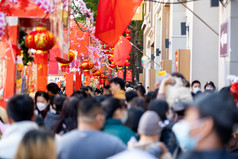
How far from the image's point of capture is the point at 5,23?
29.5ft

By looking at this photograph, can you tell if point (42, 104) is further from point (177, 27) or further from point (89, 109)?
point (177, 27)

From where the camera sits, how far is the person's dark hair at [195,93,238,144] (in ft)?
8.81

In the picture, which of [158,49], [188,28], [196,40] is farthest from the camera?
[158,49]

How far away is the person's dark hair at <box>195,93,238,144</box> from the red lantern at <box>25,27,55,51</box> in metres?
6.58

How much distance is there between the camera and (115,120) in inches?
203

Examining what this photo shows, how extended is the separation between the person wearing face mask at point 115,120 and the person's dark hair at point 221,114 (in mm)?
2351

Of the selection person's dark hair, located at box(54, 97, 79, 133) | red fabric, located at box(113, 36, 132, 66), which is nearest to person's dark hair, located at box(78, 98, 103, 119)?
person's dark hair, located at box(54, 97, 79, 133)

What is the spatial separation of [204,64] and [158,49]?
1092cm

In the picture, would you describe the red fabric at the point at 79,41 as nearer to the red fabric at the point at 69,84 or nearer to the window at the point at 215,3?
the red fabric at the point at 69,84

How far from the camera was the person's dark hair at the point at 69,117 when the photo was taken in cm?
584

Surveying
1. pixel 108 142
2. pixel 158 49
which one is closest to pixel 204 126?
pixel 108 142

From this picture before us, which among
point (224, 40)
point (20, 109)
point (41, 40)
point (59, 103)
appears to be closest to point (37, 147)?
point (20, 109)

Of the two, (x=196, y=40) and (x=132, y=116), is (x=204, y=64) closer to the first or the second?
(x=196, y=40)

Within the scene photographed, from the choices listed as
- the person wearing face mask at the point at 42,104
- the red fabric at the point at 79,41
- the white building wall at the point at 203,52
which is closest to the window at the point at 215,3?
the white building wall at the point at 203,52
